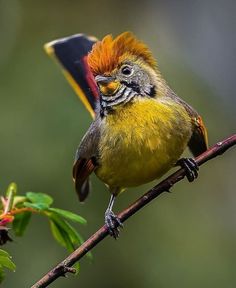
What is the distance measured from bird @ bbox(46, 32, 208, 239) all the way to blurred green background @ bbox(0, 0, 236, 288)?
1507 mm

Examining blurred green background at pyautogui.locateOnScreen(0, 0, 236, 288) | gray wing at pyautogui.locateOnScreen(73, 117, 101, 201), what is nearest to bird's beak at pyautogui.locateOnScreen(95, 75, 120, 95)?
gray wing at pyautogui.locateOnScreen(73, 117, 101, 201)

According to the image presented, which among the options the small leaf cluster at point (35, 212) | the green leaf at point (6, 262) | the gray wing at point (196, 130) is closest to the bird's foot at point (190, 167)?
the gray wing at point (196, 130)

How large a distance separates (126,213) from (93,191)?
3.26 metres

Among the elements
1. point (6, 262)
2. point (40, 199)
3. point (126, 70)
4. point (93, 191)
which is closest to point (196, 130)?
point (126, 70)

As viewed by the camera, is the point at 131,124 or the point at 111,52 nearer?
the point at 111,52

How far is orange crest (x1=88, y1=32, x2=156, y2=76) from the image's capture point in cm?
374

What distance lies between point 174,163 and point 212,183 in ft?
15.8

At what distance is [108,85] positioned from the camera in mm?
3916

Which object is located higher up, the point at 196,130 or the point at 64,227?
the point at 64,227

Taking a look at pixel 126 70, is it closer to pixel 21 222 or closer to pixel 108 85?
pixel 108 85

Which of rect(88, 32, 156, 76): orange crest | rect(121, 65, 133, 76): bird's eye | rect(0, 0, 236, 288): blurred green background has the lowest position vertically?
rect(0, 0, 236, 288): blurred green background

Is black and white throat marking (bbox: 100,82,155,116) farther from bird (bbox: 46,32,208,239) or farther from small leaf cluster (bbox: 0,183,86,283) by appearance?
small leaf cluster (bbox: 0,183,86,283)

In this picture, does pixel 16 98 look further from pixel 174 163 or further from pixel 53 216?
pixel 53 216

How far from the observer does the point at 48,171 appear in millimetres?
6211
